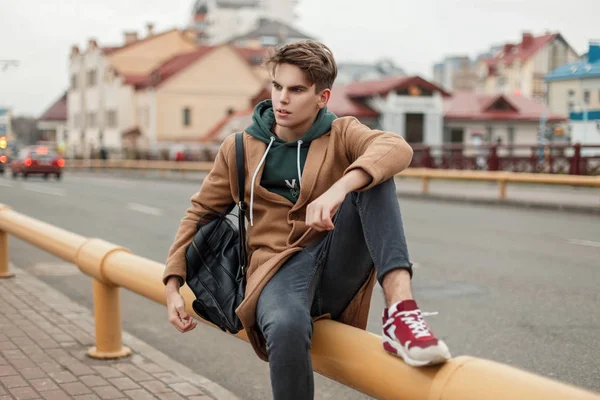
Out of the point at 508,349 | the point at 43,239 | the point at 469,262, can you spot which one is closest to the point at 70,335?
the point at 43,239

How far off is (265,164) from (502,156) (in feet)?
81.6

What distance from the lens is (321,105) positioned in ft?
11.6

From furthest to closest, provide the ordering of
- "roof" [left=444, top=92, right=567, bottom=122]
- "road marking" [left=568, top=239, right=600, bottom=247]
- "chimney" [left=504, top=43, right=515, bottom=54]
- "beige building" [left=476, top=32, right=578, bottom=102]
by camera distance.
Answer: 1. "chimney" [left=504, top=43, right=515, bottom=54]
2. "roof" [left=444, top=92, right=567, bottom=122]
3. "beige building" [left=476, top=32, right=578, bottom=102]
4. "road marking" [left=568, top=239, right=600, bottom=247]

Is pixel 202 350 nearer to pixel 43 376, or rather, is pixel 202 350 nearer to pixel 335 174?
pixel 43 376

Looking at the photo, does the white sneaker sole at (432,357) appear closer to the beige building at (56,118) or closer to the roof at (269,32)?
the roof at (269,32)

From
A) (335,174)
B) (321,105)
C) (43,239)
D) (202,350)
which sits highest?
(321,105)

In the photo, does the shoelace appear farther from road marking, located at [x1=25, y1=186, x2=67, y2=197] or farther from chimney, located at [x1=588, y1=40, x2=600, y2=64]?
road marking, located at [x1=25, y1=186, x2=67, y2=197]

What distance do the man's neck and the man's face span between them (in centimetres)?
6

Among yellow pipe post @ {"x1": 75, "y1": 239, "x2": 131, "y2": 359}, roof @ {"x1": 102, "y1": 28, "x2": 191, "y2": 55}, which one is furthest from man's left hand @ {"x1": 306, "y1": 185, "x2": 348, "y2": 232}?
roof @ {"x1": 102, "y1": 28, "x2": 191, "y2": 55}

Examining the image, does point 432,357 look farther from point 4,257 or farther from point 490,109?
point 490,109

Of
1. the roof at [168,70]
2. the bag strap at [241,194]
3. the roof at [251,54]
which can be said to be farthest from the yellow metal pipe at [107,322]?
the roof at [251,54]

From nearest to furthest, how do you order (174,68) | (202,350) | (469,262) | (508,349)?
(508,349), (202,350), (469,262), (174,68)

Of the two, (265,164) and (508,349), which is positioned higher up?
(265,164)

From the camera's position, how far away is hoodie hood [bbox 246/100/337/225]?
3523 mm
